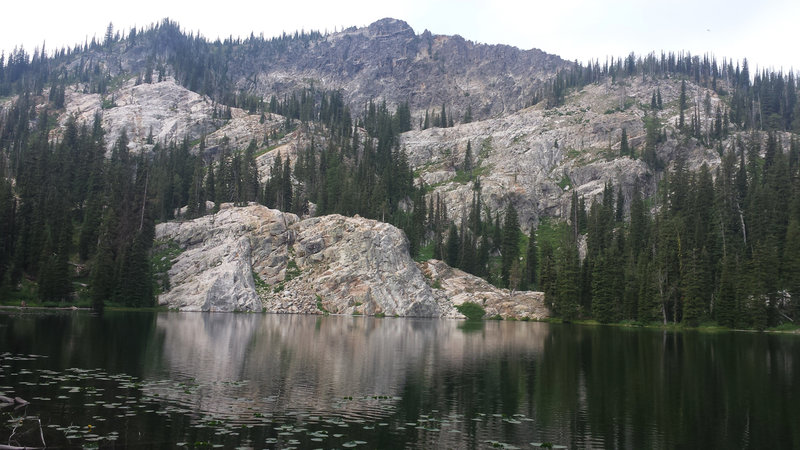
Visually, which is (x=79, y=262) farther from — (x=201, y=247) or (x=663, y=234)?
(x=663, y=234)

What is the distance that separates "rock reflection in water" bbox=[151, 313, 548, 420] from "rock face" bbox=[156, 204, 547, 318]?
5256cm

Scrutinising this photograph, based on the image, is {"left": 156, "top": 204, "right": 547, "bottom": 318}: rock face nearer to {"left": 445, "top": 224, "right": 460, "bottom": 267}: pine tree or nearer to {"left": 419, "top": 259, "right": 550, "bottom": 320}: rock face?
{"left": 419, "top": 259, "right": 550, "bottom": 320}: rock face

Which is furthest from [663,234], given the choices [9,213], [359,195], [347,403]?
[9,213]

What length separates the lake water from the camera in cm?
2420

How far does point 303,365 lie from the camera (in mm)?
45688

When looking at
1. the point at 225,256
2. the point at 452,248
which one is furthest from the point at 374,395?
the point at 452,248

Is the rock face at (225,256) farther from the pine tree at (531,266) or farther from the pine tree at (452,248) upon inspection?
the pine tree at (531,266)

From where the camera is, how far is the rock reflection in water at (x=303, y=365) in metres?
30.8

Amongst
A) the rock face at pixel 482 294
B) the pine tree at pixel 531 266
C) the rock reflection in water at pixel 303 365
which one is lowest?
the rock reflection in water at pixel 303 365

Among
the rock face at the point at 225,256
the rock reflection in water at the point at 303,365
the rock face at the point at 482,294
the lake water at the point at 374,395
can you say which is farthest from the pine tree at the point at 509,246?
the lake water at the point at 374,395

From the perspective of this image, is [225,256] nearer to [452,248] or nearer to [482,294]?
[482,294]

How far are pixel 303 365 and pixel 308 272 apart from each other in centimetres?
9890

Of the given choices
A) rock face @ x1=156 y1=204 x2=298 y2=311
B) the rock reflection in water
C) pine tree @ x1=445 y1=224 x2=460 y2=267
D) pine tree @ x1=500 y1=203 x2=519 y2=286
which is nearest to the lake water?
the rock reflection in water

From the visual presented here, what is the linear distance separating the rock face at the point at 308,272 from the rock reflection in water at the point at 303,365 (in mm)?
52564
